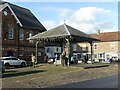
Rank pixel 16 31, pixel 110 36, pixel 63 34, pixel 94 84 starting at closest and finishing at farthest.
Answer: pixel 94 84
pixel 63 34
pixel 16 31
pixel 110 36

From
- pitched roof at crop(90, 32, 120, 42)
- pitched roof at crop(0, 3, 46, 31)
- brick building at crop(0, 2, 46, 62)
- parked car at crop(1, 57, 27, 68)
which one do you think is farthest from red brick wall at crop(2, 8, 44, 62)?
pitched roof at crop(90, 32, 120, 42)

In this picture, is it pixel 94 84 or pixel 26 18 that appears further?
pixel 26 18

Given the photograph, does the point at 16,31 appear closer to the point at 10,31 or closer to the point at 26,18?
the point at 10,31

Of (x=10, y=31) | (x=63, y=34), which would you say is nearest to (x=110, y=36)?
(x=10, y=31)

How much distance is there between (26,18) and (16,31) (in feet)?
19.7

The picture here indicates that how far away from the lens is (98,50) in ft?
268

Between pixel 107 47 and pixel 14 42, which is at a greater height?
pixel 14 42

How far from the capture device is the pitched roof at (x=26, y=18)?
169 feet

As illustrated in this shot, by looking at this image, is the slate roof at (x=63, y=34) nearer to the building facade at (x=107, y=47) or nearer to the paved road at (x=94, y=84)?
the paved road at (x=94, y=84)

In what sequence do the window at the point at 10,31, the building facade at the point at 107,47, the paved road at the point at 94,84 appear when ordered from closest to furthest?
the paved road at the point at 94,84, the window at the point at 10,31, the building facade at the point at 107,47

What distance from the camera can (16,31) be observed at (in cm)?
4959

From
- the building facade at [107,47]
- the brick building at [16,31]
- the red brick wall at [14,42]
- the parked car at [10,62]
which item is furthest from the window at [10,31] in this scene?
the building facade at [107,47]

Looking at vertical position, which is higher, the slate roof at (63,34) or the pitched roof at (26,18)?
the pitched roof at (26,18)

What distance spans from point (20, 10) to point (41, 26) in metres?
5.21
